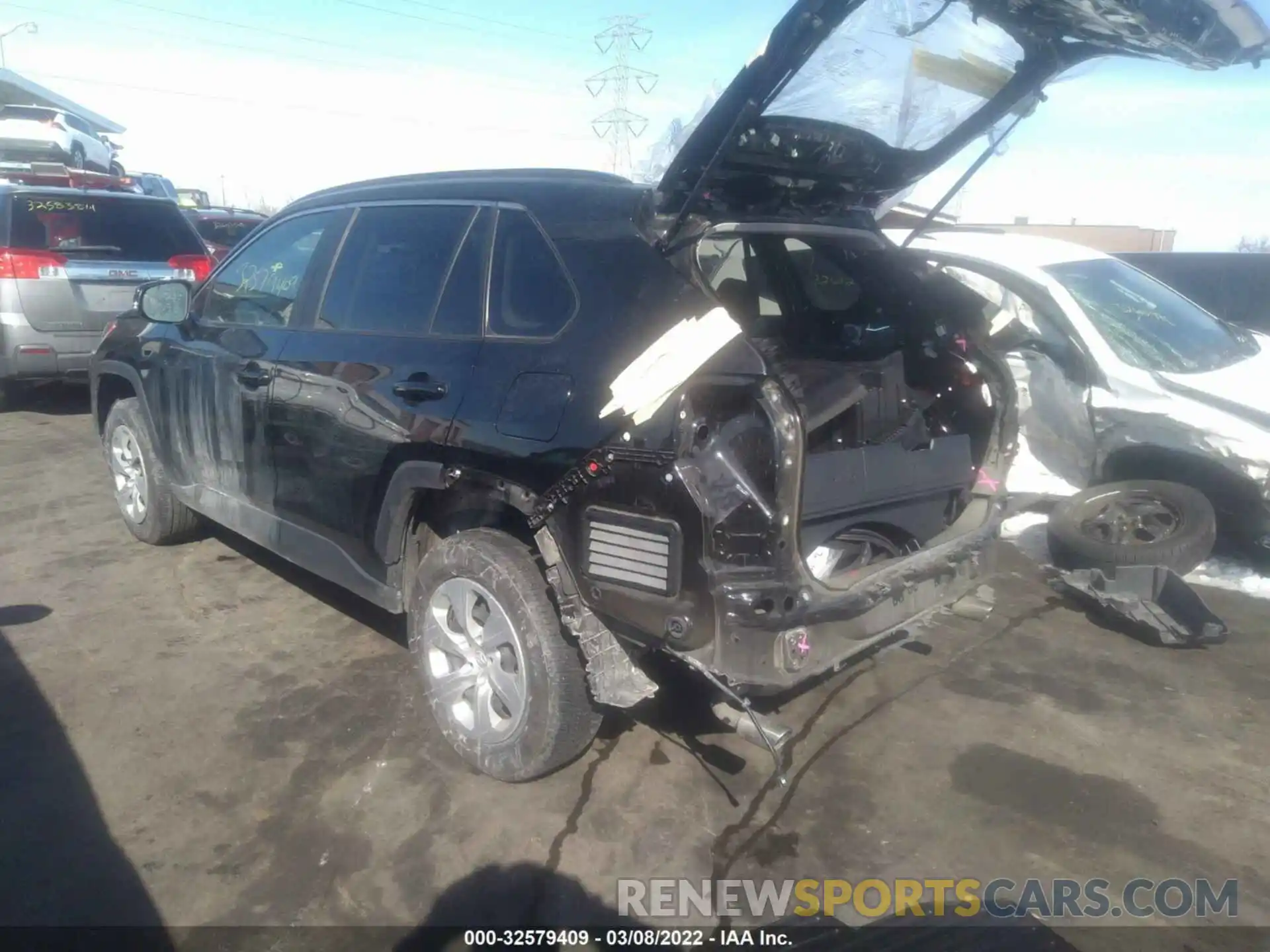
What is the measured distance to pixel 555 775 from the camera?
341 cm

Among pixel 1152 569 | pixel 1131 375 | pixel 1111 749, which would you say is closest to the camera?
pixel 1111 749

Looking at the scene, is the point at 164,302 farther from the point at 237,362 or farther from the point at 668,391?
the point at 668,391

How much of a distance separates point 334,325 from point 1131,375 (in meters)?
4.27

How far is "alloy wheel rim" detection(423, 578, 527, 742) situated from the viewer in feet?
10.5

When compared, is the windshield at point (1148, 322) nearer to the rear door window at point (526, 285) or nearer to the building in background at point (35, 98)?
the rear door window at point (526, 285)

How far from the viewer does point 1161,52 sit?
9.36ft

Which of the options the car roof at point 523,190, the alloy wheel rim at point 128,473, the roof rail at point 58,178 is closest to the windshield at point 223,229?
the roof rail at point 58,178

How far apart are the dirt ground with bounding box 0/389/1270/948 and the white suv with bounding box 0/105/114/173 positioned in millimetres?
15589

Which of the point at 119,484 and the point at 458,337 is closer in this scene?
the point at 458,337

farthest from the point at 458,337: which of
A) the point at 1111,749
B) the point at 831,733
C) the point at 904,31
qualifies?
the point at 1111,749

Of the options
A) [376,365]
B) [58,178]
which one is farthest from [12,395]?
[376,365]

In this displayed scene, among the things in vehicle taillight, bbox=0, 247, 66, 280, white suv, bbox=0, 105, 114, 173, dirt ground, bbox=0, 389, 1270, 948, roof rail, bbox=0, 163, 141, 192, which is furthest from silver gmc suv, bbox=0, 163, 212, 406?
white suv, bbox=0, 105, 114, 173

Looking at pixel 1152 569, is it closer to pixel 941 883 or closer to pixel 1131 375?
pixel 1131 375

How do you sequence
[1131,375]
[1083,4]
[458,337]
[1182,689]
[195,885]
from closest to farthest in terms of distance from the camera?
[1083,4], [195,885], [458,337], [1182,689], [1131,375]
